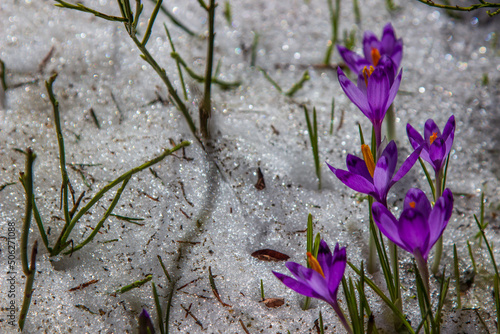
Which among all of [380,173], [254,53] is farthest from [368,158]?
[254,53]

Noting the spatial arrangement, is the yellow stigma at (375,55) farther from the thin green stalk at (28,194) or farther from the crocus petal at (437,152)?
the thin green stalk at (28,194)

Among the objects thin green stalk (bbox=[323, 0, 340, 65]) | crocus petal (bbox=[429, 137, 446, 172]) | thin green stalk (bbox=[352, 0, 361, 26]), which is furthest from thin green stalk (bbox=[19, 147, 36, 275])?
thin green stalk (bbox=[352, 0, 361, 26])

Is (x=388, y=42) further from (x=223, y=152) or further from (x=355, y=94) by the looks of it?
(x=223, y=152)

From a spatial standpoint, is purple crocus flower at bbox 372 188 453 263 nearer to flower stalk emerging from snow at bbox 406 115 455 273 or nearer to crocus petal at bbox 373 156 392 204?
crocus petal at bbox 373 156 392 204

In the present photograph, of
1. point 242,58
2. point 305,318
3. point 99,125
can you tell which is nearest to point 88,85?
point 99,125

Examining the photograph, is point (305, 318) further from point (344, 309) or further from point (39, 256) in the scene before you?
point (39, 256)
